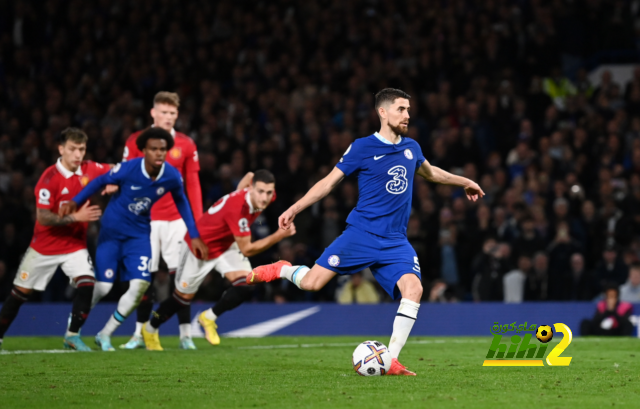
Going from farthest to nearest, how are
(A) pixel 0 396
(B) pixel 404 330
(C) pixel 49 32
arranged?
(C) pixel 49 32 → (B) pixel 404 330 → (A) pixel 0 396

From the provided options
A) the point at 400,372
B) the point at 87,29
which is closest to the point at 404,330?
the point at 400,372

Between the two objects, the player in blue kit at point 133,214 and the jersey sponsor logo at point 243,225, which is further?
the jersey sponsor logo at point 243,225

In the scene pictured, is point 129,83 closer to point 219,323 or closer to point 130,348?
point 219,323

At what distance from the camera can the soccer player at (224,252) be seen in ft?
35.2

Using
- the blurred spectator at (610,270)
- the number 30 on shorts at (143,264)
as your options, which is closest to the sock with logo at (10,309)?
the number 30 on shorts at (143,264)

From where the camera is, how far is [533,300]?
626 inches

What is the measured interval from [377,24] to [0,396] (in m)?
16.4

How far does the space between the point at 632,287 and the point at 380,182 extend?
894cm

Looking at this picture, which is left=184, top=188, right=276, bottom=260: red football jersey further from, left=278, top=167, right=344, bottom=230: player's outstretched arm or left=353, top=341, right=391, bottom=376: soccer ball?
left=353, top=341, right=391, bottom=376: soccer ball

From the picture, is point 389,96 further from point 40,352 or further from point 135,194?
point 40,352

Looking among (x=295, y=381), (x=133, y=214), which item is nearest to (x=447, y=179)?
(x=295, y=381)

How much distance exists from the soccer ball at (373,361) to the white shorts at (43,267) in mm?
4377

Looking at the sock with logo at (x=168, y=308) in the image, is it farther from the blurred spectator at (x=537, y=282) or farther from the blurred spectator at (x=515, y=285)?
the blurred spectator at (x=537, y=282)

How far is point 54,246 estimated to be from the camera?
10.7 meters
